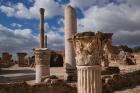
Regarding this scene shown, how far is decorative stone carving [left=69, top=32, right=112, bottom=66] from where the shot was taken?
8312 millimetres

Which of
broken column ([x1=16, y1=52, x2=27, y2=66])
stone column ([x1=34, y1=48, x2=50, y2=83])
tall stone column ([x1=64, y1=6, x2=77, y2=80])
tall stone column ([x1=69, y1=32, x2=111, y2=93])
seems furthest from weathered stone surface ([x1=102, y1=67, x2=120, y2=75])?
broken column ([x1=16, y1=52, x2=27, y2=66])

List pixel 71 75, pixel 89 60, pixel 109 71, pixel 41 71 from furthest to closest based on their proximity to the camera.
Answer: pixel 109 71 → pixel 71 75 → pixel 41 71 → pixel 89 60

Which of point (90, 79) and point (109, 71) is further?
point (109, 71)

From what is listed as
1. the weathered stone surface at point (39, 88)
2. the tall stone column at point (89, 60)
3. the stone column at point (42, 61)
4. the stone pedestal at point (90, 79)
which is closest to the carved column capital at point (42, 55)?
the stone column at point (42, 61)

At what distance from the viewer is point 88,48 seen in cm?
838

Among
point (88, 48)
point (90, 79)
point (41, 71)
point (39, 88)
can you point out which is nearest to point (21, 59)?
point (41, 71)

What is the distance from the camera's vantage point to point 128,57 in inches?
1623

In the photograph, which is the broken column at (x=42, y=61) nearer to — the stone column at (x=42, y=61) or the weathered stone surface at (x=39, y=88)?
the stone column at (x=42, y=61)

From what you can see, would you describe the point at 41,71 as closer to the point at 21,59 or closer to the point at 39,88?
the point at 39,88

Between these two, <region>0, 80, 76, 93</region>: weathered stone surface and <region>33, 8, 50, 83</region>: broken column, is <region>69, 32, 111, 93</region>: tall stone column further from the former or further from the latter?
<region>33, 8, 50, 83</region>: broken column

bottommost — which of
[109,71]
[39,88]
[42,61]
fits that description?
[39,88]

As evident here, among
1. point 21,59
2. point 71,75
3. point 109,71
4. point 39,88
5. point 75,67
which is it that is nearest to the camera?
point 39,88

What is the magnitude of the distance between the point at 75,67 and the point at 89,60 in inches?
534

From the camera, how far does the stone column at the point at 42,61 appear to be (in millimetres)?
20156
